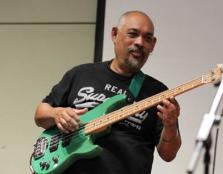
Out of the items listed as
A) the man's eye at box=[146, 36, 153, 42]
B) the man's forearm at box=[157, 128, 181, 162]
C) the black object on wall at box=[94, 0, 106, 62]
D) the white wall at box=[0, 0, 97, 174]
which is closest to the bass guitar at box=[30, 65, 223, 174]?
the man's forearm at box=[157, 128, 181, 162]

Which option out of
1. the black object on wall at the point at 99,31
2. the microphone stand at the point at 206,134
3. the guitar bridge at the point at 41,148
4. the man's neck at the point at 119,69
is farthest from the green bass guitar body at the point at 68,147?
the black object on wall at the point at 99,31

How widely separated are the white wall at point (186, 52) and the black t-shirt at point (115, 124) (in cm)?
53

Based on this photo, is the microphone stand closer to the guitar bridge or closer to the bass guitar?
the bass guitar

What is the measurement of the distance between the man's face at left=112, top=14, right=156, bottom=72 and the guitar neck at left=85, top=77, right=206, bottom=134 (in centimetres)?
17

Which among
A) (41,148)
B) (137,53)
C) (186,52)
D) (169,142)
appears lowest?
(41,148)

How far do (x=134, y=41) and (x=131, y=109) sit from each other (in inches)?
10.4

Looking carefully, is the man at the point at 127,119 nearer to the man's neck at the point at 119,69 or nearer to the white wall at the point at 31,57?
the man's neck at the point at 119,69

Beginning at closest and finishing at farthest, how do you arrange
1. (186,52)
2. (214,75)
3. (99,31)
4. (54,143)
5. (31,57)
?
(214,75) < (54,143) < (186,52) < (99,31) < (31,57)

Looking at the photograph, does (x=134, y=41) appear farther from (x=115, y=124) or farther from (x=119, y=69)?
(x=115, y=124)

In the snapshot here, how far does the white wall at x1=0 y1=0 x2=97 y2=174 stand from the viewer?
2.46 m

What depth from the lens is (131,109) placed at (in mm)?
1457

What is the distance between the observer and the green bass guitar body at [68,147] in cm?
146

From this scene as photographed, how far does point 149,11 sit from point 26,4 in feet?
2.48

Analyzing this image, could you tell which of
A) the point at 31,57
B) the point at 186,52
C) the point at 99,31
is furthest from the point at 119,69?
the point at 31,57
